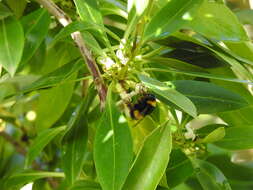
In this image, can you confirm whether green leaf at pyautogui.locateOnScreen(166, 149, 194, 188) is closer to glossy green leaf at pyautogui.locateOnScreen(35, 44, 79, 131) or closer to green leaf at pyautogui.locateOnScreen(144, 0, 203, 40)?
green leaf at pyautogui.locateOnScreen(144, 0, 203, 40)

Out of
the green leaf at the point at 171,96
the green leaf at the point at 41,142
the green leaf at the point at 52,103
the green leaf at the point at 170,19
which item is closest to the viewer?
the green leaf at the point at 171,96

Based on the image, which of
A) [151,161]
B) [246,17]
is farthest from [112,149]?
[246,17]

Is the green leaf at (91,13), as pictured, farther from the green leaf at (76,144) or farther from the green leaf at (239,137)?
the green leaf at (239,137)

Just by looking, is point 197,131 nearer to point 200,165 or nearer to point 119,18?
point 200,165

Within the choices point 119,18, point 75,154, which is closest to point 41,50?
point 119,18

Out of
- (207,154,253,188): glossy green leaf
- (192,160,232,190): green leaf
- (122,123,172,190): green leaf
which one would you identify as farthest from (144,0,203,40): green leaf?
(207,154,253,188): glossy green leaf

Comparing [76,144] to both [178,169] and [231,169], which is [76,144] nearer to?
[178,169]

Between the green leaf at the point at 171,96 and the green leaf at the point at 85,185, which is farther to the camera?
the green leaf at the point at 85,185

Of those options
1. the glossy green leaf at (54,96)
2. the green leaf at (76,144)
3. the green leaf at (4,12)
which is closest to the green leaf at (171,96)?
the green leaf at (76,144)
